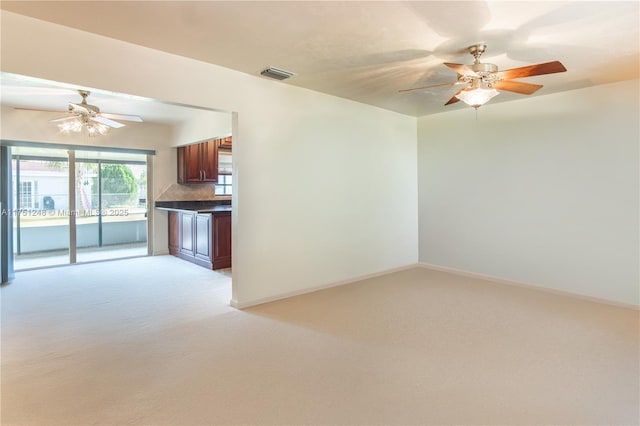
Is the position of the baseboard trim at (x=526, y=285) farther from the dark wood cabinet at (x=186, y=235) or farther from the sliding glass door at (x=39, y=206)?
the sliding glass door at (x=39, y=206)

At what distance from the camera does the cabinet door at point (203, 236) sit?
18.8 feet

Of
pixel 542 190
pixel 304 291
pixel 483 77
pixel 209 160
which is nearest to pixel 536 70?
pixel 483 77

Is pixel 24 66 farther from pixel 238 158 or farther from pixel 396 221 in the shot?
pixel 396 221

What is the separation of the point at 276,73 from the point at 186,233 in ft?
12.8

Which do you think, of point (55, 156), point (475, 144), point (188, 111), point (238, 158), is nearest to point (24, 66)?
point (238, 158)

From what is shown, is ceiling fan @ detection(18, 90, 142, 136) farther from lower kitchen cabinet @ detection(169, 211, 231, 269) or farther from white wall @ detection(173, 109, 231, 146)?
lower kitchen cabinet @ detection(169, 211, 231, 269)

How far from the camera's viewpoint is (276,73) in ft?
12.0

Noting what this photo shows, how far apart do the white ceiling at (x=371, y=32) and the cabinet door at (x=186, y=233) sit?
11.3 ft

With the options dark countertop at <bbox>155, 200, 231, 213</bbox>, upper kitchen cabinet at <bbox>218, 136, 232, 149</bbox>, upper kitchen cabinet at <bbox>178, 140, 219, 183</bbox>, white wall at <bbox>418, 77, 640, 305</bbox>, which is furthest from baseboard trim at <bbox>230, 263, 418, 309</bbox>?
upper kitchen cabinet at <bbox>218, 136, 232, 149</bbox>

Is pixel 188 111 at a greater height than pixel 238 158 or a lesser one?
greater

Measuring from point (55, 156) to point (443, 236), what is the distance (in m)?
6.73

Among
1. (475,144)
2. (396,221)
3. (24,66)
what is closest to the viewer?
(24,66)

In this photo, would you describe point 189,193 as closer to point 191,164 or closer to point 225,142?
point 191,164

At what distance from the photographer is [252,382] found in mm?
2330
